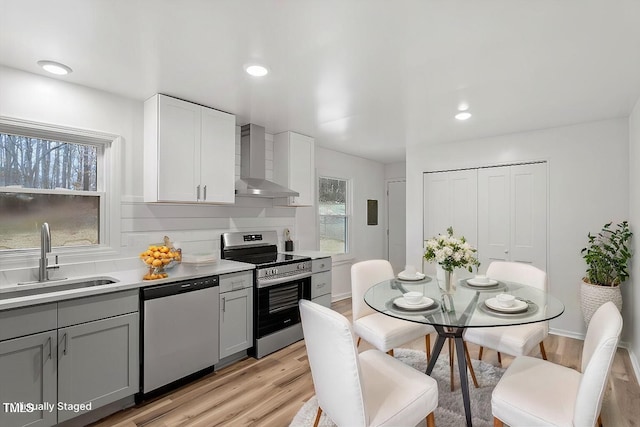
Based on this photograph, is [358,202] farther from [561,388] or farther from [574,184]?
[561,388]

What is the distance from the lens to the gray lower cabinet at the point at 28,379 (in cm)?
176

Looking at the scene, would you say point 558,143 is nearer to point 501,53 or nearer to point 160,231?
point 501,53

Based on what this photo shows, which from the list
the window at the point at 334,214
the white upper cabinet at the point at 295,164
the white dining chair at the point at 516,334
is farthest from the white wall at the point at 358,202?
the white dining chair at the point at 516,334

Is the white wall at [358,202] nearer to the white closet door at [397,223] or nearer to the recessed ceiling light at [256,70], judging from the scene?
the white closet door at [397,223]

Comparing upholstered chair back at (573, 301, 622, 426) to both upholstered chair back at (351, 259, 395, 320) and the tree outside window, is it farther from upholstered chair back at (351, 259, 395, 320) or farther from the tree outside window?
the tree outside window

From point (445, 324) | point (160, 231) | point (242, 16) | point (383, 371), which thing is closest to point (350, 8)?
point (242, 16)

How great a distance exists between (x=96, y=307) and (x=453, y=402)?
2534 millimetres

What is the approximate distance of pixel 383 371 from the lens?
181 cm

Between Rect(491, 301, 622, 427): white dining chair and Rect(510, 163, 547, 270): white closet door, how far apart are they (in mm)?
2320

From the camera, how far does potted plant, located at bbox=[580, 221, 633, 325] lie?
10.2 feet

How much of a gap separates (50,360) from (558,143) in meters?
4.99

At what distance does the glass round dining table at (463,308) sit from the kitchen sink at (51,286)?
2.05m

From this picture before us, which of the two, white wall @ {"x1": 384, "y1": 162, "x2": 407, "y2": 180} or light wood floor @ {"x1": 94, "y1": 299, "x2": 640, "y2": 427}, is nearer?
light wood floor @ {"x1": 94, "y1": 299, "x2": 640, "y2": 427}

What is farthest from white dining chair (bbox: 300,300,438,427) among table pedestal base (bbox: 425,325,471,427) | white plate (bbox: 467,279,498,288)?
white plate (bbox: 467,279,498,288)
